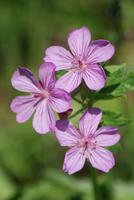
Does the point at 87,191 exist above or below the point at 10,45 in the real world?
below

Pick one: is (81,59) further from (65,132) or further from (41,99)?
(65,132)

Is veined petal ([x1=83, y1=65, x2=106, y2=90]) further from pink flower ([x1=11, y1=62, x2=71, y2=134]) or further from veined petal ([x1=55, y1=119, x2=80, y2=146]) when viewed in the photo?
veined petal ([x1=55, y1=119, x2=80, y2=146])

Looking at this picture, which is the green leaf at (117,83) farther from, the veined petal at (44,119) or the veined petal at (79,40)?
the veined petal at (44,119)

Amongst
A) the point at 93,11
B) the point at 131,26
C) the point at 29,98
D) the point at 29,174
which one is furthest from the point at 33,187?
the point at 93,11

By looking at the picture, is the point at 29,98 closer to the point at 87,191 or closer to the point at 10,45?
the point at 87,191

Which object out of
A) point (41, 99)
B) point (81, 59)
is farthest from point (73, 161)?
point (81, 59)

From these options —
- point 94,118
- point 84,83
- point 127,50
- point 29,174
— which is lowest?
point 29,174
